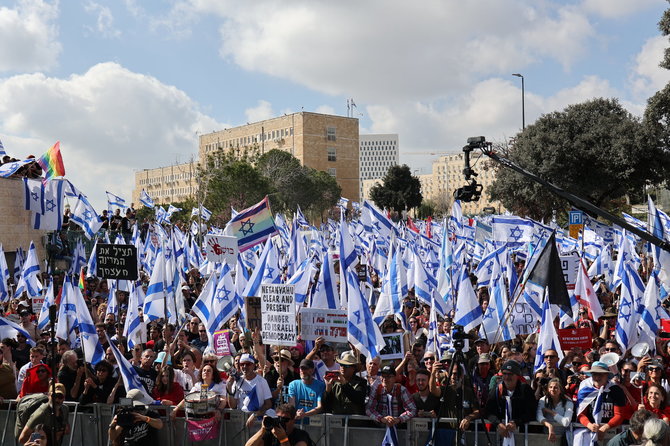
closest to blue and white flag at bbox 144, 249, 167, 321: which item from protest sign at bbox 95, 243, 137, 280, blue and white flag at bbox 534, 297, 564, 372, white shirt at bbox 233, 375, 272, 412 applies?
protest sign at bbox 95, 243, 137, 280

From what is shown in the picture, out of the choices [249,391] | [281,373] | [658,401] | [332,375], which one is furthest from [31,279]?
[658,401]

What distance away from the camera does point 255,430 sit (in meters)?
8.89

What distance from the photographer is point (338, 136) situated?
110562 mm

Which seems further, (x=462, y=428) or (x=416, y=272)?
(x=416, y=272)

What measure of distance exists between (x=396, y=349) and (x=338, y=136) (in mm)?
100656

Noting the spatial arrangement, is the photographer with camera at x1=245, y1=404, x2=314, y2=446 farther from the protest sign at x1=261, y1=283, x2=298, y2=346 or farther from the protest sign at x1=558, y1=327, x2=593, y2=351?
the protest sign at x1=558, y1=327, x2=593, y2=351

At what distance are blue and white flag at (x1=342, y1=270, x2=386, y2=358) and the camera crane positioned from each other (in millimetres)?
2221

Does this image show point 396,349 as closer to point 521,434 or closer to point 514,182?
point 521,434

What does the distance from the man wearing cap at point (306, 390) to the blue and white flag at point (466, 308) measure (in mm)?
4817

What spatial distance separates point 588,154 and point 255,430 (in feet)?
103

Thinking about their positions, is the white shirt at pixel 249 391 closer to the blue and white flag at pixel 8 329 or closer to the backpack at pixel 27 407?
the backpack at pixel 27 407

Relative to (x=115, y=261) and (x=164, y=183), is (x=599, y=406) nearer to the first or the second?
(x=115, y=261)

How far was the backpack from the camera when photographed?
871 cm

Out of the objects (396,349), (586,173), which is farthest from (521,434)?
(586,173)
